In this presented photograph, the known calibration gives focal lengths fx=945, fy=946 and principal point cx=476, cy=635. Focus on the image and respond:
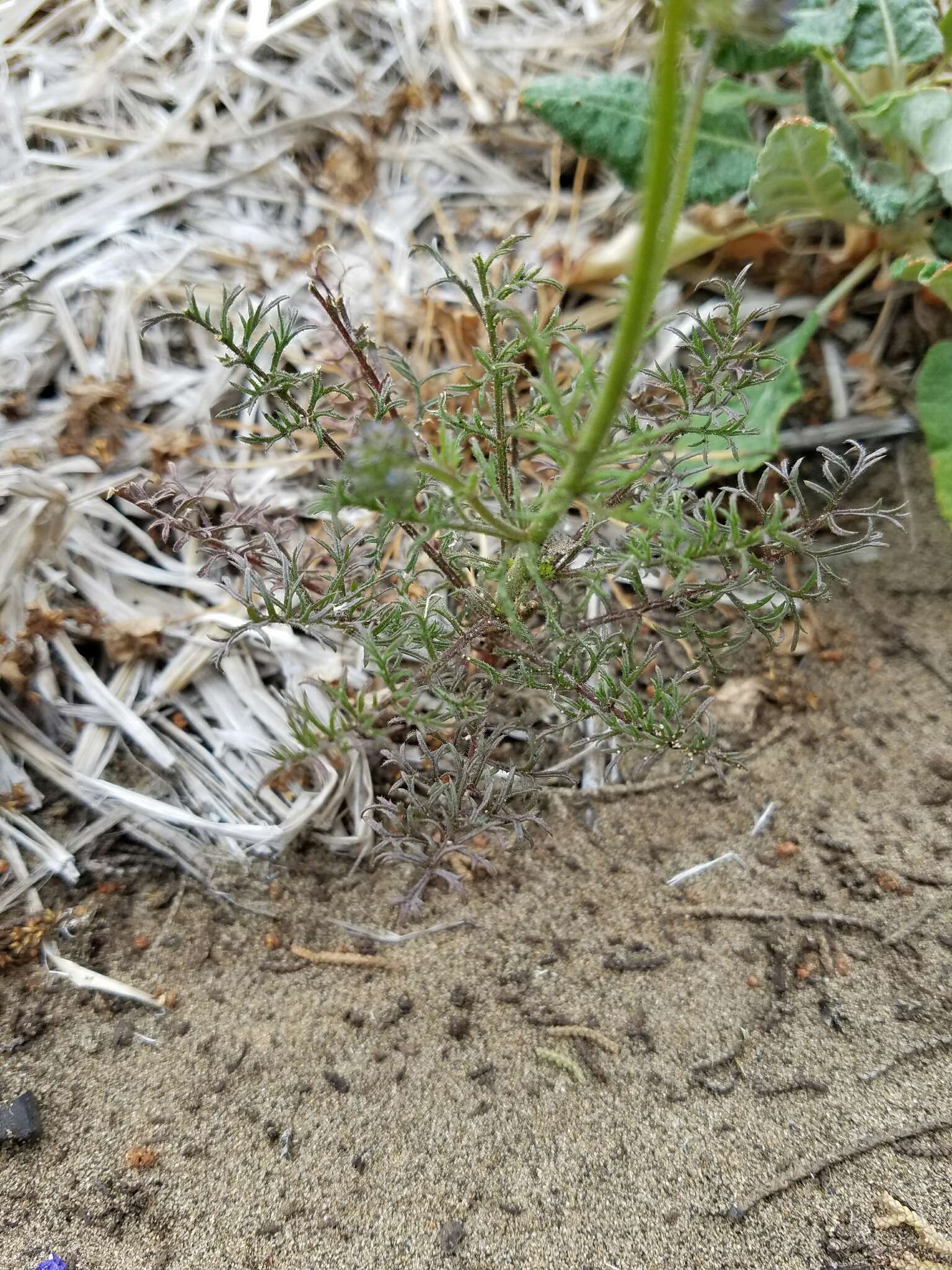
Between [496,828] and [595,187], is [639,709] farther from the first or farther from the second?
[595,187]

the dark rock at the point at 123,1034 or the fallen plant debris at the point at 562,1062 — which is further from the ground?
the dark rock at the point at 123,1034

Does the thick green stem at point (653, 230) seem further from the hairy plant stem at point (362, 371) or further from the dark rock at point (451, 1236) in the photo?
the dark rock at point (451, 1236)

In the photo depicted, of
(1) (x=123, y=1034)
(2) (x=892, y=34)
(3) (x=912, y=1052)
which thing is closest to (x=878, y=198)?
(2) (x=892, y=34)

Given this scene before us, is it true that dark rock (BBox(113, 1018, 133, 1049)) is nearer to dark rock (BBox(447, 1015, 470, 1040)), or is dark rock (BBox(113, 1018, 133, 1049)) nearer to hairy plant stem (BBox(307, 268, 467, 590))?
dark rock (BBox(447, 1015, 470, 1040))

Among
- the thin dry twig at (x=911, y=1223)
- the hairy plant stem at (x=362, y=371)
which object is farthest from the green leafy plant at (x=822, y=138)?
the thin dry twig at (x=911, y=1223)

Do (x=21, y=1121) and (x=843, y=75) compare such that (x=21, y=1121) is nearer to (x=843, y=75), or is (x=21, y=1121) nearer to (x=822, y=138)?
(x=822, y=138)

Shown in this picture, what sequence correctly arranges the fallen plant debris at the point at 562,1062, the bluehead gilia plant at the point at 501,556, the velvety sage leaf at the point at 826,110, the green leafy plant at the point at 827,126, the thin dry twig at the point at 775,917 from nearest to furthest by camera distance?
the bluehead gilia plant at the point at 501,556, the fallen plant debris at the point at 562,1062, the thin dry twig at the point at 775,917, the green leafy plant at the point at 827,126, the velvety sage leaf at the point at 826,110
